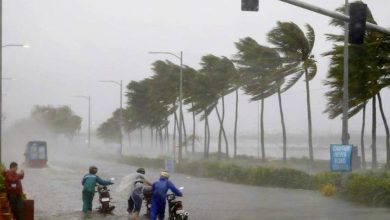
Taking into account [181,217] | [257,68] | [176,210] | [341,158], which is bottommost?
[181,217]

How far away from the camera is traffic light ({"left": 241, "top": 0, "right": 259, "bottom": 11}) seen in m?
13.4

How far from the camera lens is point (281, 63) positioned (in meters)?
44.0

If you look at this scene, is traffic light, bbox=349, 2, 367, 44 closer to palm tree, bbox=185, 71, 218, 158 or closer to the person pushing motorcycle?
the person pushing motorcycle

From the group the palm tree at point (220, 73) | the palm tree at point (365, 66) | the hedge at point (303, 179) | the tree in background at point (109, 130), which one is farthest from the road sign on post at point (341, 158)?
the tree in background at point (109, 130)

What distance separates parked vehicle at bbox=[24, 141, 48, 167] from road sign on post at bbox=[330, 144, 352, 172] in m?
42.8

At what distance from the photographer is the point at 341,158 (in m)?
25.2

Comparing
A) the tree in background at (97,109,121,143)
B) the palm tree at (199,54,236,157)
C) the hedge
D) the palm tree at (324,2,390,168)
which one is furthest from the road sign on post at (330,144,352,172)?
the tree in background at (97,109,121,143)

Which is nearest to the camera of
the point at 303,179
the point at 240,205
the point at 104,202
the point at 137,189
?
the point at 137,189

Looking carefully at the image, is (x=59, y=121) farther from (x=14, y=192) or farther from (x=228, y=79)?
(x=14, y=192)

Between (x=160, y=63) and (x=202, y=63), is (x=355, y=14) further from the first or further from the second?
(x=160, y=63)

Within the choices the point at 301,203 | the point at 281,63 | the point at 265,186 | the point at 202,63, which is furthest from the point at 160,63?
the point at 301,203

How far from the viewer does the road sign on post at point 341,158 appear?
2498cm

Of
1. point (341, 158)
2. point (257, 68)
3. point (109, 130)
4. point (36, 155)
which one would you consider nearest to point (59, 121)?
point (109, 130)

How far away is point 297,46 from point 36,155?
31.9m
